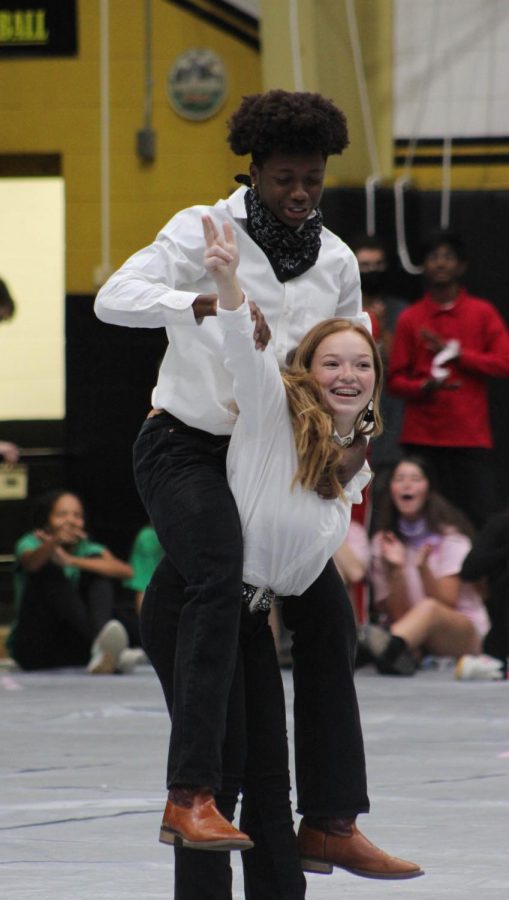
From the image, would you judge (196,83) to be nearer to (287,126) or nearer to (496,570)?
(496,570)

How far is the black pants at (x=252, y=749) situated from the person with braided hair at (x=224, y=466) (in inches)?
0.5

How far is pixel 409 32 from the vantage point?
36.3 ft

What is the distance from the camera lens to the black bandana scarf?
403 cm

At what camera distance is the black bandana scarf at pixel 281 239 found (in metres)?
4.03

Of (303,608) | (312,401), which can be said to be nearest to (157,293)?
(312,401)

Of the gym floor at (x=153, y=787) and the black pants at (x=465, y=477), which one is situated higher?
the black pants at (x=465, y=477)

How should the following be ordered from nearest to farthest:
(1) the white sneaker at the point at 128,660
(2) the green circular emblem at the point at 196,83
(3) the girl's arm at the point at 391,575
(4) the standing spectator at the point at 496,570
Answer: (4) the standing spectator at the point at 496,570, (3) the girl's arm at the point at 391,575, (1) the white sneaker at the point at 128,660, (2) the green circular emblem at the point at 196,83

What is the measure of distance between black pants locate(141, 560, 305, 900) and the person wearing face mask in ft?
16.1

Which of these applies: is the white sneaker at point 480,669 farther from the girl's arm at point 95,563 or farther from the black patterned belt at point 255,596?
the black patterned belt at point 255,596

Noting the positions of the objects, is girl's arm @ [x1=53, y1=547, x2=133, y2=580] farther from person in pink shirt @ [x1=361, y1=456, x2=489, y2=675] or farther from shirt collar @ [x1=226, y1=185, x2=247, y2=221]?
shirt collar @ [x1=226, y1=185, x2=247, y2=221]

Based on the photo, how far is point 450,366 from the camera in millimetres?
9148

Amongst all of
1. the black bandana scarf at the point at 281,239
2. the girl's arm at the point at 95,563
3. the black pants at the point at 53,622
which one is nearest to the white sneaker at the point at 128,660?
the black pants at the point at 53,622

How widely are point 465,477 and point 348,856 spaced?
5407mm

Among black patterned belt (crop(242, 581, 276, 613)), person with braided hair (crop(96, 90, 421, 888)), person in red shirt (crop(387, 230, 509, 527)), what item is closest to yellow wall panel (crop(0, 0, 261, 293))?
person in red shirt (crop(387, 230, 509, 527))
